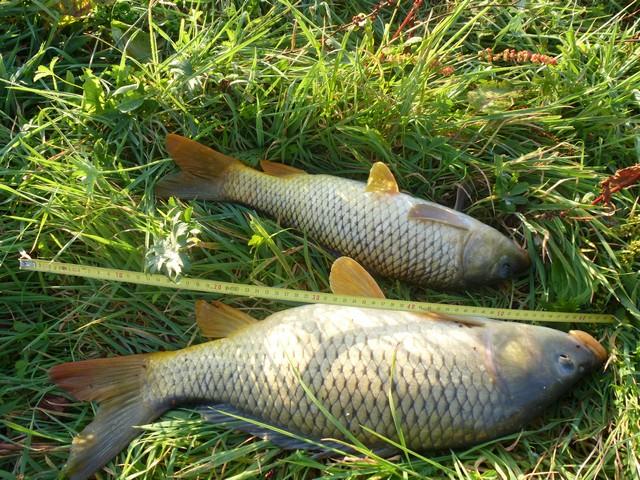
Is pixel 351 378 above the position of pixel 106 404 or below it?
above

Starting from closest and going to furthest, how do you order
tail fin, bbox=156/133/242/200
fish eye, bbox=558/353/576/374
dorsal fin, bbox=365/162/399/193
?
fish eye, bbox=558/353/576/374
dorsal fin, bbox=365/162/399/193
tail fin, bbox=156/133/242/200

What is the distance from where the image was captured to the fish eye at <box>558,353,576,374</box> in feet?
8.39

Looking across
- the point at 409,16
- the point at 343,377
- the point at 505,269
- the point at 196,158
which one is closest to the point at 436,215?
the point at 505,269

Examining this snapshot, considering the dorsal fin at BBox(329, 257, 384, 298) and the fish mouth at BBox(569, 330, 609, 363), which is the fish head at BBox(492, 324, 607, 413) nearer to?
the fish mouth at BBox(569, 330, 609, 363)

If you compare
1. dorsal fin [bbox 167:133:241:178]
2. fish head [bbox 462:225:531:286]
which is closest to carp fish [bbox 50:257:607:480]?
fish head [bbox 462:225:531:286]

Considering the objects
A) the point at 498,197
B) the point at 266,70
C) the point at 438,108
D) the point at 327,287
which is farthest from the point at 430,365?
the point at 266,70

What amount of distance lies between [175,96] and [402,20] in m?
1.39

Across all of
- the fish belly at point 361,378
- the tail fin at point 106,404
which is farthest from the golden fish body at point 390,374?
the tail fin at point 106,404

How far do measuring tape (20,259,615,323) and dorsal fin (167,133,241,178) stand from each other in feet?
1.95

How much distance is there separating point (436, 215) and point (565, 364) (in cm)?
87

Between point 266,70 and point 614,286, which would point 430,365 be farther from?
point 266,70

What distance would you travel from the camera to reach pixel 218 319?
9.23 ft

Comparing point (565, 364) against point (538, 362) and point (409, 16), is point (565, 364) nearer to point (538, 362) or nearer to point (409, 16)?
point (538, 362)

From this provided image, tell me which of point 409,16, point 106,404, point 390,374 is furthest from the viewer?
point 409,16
